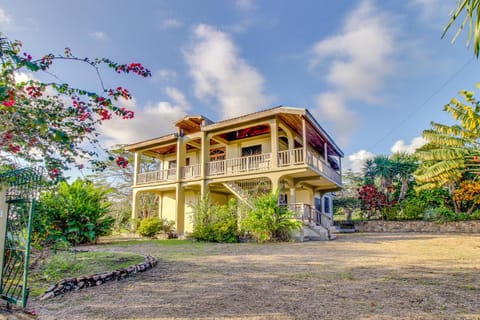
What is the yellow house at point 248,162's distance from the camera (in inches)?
520

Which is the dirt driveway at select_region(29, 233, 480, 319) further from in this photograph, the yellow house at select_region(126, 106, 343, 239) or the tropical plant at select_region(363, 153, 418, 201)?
the tropical plant at select_region(363, 153, 418, 201)

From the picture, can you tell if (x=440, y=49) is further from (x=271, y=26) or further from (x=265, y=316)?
(x=265, y=316)

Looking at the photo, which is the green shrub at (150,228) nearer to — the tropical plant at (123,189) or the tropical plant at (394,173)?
the tropical plant at (123,189)

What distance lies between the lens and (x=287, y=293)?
158 inches

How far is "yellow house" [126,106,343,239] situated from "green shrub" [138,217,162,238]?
1083 mm

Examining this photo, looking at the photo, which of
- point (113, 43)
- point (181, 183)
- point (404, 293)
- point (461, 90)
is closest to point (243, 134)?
point (181, 183)

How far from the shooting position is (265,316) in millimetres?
3135

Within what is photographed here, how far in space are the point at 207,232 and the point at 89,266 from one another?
6710mm

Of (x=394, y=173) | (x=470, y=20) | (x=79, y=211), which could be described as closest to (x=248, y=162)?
(x=79, y=211)

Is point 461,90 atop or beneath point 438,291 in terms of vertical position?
atop

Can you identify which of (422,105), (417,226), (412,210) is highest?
(422,105)

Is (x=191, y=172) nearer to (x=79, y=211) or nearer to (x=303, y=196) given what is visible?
(x=303, y=196)

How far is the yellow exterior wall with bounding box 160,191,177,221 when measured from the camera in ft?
62.8

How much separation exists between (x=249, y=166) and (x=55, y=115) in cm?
1122
